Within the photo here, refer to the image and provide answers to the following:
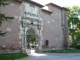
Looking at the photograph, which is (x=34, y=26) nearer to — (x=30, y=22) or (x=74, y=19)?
(x=30, y=22)

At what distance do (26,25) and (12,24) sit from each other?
7.66 feet

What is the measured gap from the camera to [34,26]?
21.2 m

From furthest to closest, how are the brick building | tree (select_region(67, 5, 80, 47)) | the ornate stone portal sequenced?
1. tree (select_region(67, 5, 80, 47))
2. the ornate stone portal
3. the brick building

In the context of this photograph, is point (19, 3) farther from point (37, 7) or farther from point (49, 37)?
point (49, 37)

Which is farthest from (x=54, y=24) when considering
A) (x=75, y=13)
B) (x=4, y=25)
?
(x=75, y=13)

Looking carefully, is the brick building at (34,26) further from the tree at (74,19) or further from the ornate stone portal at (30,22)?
the tree at (74,19)

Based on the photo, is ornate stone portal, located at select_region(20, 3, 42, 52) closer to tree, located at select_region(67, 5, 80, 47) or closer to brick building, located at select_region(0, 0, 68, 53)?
brick building, located at select_region(0, 0, 68, 53)

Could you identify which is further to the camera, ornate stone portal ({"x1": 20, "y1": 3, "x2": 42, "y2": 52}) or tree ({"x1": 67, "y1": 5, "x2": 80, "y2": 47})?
tree ({"x1": 67, "y1": 5, "x2": 80, "y2": 47})

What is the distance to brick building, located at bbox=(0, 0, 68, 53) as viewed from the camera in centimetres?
1780

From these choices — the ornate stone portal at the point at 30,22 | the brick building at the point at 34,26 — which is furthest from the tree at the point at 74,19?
the ornate stone portal at the point at 30,22

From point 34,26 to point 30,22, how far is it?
3.45 ft

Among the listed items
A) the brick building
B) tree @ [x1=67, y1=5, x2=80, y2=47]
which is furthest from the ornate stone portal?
tree @ [x1=67, y1=5, x2=80, y2=47]

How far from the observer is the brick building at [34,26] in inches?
701

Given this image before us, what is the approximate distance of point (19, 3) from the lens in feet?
63.7
